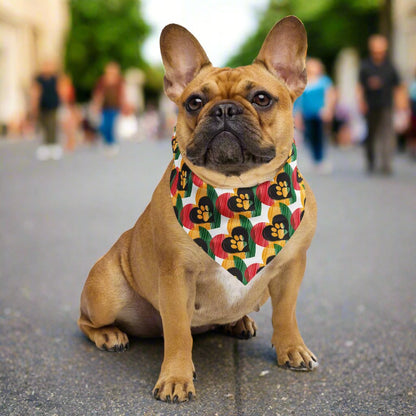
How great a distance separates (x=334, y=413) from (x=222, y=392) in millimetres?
486

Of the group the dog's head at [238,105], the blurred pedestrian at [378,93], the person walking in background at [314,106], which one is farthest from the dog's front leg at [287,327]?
the person walking in background at [314,106]

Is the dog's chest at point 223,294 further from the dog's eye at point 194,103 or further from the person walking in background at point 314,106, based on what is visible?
the person walking in background at point 314,106

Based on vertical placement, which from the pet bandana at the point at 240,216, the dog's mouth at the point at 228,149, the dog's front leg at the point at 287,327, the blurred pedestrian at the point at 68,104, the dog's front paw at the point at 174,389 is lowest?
the blurred pedestrian at the point at 68,104

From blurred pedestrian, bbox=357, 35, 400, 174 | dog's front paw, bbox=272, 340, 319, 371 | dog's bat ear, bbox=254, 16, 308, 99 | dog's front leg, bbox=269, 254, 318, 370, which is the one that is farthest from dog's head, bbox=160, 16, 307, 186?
blurred pedestrian, bbox=357, 35, 400, 174

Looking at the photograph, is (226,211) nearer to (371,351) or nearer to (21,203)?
(371,351)

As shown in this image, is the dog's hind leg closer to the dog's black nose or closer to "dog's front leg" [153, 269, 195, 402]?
"dog's front leg" [153, 269, 195, 402]

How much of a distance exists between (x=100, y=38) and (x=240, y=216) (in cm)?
4564

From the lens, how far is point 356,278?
5.04 metres

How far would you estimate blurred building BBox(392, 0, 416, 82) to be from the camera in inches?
1033

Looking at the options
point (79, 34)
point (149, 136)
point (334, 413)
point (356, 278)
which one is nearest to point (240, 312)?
point (334, 413)

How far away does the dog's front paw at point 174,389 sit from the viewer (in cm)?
271

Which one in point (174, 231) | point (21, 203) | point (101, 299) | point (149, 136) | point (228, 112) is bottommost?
point (149, 136)

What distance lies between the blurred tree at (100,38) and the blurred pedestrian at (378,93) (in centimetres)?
3705

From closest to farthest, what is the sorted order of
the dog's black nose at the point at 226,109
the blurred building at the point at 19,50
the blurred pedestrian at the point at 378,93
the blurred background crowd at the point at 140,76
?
the dog's black nose at the point at 226,109
the blurred pedestrian at the point at 378,93
the blurred background crowd at the point at 140,76
the blurred building at the point at 19,50
